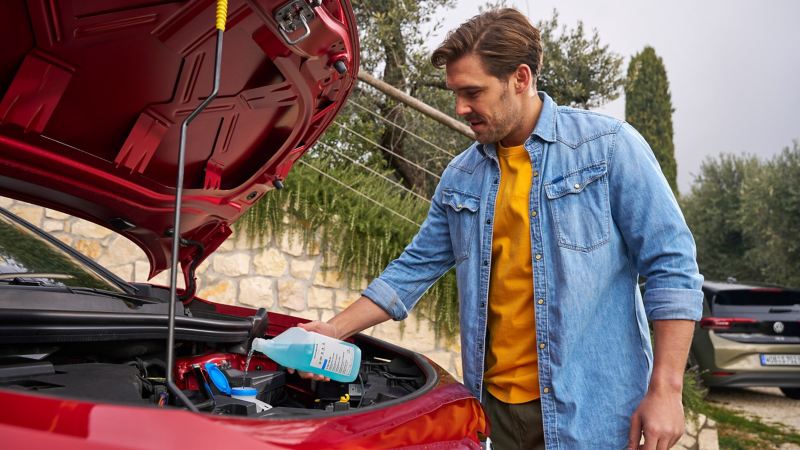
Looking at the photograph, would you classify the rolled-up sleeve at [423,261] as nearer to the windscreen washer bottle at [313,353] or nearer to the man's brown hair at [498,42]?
the windscreen washer bottle at [313,353]

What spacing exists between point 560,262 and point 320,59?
0.86 m

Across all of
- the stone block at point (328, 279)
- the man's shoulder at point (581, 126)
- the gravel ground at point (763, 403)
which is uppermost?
the man's shoulder at point (581, 126)

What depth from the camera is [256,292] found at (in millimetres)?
4621

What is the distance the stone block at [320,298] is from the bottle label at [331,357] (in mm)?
2739

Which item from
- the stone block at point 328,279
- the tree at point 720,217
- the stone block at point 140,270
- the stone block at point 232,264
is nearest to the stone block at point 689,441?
the stone block at point 328,279

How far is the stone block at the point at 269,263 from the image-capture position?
4664mm

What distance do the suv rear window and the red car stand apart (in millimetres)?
5983

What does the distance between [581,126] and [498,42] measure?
355 mm

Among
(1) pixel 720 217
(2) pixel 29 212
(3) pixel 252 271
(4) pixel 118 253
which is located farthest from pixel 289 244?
(1) pixel 720 217

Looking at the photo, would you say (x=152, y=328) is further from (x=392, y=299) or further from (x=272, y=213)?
(x=272, y=213)

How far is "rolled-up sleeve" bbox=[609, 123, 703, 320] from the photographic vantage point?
5.73ft

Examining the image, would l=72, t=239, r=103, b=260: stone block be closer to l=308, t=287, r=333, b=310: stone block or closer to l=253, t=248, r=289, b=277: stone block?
l=253, t=248, r=289, b=277: stone block

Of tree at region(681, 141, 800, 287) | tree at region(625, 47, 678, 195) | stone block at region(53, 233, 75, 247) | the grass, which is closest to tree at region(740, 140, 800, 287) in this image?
tree at region(681, 141, 800, 287)

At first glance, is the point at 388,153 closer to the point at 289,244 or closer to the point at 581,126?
the point at 289,244
